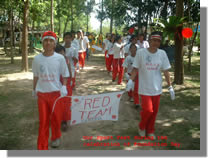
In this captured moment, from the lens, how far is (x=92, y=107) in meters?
4.21

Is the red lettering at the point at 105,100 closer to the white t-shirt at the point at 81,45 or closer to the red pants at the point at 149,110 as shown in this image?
the red pants at the point at 149,110

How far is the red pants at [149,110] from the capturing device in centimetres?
410

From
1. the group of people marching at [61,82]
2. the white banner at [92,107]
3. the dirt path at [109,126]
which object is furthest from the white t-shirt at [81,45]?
the white banner at [92,107]

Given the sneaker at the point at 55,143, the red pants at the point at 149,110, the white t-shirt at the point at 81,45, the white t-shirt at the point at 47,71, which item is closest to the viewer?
the white t-shirt at the point at 47,71

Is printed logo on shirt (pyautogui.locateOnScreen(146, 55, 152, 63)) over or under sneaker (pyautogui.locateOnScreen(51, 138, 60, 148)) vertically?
over

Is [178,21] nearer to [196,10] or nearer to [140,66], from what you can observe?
[140,66]

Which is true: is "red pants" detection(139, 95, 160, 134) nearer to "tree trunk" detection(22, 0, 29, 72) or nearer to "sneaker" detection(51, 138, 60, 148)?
"sneaker" detection(51, 138, 60, 148)

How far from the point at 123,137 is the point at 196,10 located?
38.7ft

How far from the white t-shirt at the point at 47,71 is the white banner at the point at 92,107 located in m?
0.57

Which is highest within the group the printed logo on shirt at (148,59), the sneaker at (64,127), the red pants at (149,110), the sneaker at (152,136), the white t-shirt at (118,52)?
the white t-shirt at (118,52)

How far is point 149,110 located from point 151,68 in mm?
721

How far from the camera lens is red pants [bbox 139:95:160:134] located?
4102 mm

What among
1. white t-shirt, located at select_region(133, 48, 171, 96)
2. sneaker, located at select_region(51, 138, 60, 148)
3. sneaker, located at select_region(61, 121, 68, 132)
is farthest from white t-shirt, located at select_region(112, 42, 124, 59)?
sneaker, located at select_region(51, 138, 60, 148)

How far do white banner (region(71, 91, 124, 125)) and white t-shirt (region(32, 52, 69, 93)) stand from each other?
57 centimetres
